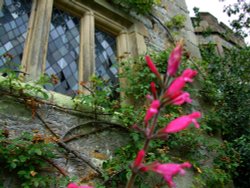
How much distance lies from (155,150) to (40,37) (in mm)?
1640

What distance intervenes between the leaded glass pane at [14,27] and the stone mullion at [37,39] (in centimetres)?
6

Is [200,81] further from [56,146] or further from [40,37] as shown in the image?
[56,146]

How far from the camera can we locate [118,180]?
281 cm

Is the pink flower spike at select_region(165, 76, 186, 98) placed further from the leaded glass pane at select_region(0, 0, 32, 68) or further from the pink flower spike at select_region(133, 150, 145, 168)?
the leaded glass pane at select_region(0, 0, 32, 68)

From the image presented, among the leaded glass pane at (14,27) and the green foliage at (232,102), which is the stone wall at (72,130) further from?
the green foliage at (232,102)

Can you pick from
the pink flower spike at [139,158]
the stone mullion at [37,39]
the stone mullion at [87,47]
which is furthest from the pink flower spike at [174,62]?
the stone mullion at [87,47]

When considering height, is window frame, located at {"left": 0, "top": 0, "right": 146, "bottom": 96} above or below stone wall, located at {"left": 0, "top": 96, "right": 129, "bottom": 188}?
above

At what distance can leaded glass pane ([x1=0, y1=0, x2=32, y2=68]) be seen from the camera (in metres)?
3.28

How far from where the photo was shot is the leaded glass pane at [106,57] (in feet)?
13.2

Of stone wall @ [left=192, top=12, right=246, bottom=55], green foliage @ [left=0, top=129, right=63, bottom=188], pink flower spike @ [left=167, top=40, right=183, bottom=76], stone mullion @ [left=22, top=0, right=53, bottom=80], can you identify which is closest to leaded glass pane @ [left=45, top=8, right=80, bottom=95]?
stone mullion @ [left=22, top=0, right=53, bottom=80]

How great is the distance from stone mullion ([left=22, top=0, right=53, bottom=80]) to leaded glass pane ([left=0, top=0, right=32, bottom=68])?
0.19 ft

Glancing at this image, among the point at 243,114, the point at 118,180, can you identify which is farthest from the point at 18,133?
the point at 243,114

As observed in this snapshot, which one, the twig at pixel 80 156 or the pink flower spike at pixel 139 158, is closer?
the pink flower spike at pixel 139 158

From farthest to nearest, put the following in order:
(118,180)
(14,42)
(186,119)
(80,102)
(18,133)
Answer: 1. (14,42)
2. (80,102)
3. (118,180)
4. (18,133)
5. (186,119)
